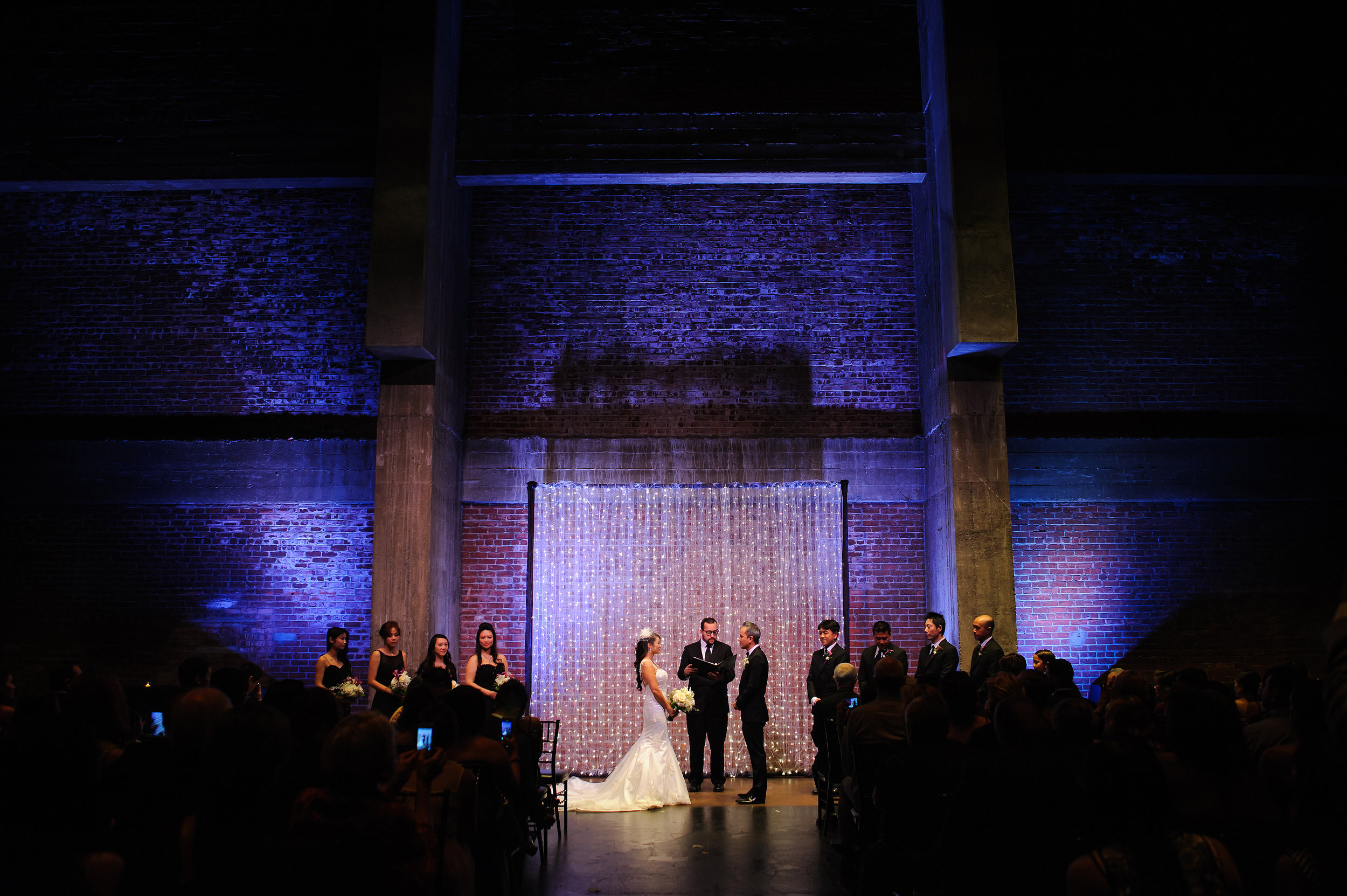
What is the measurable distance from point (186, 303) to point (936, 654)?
902cm

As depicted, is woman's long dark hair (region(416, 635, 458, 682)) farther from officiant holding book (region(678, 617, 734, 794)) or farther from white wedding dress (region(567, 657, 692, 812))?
officiant holding book (region(678, 617, 734, 794))

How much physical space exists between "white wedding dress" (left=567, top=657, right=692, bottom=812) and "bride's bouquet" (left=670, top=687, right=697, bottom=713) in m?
0.14

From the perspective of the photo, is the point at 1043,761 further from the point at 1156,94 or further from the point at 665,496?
the point at 1156,94

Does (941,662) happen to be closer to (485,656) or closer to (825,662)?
(825,662)

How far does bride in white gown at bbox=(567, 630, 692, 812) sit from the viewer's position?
8234 millimetres

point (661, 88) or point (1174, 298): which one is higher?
point (661, 88)

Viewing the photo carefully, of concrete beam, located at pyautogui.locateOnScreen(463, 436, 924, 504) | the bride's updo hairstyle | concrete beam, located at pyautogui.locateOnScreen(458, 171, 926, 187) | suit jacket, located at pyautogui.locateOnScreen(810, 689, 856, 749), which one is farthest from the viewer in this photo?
concrete beam, located at pyautogui.locateOnScreen(463, 436, 924, 504)

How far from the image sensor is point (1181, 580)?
10.5 m

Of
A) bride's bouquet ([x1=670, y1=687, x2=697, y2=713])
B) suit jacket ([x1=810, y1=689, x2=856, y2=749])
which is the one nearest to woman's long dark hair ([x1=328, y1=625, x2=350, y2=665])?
bride's bouquet ([x1=670, y1=687, x2=697, y2=713])

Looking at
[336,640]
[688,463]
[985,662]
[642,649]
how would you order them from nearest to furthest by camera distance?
[985,662] → [336,640] → [642,649] → [688,463]

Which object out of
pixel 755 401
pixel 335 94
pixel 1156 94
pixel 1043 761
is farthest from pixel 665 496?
pixel 1043 761

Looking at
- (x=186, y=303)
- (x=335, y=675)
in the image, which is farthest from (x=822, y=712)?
(x=186, y=303)

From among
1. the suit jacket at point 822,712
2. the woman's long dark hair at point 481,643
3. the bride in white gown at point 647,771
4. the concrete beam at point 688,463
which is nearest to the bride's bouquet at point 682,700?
the bride in white gown at point 647,771

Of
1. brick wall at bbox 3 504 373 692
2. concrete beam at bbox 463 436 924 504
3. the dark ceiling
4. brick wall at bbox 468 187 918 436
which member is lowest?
brick wall at bbox 3 504 373 692
